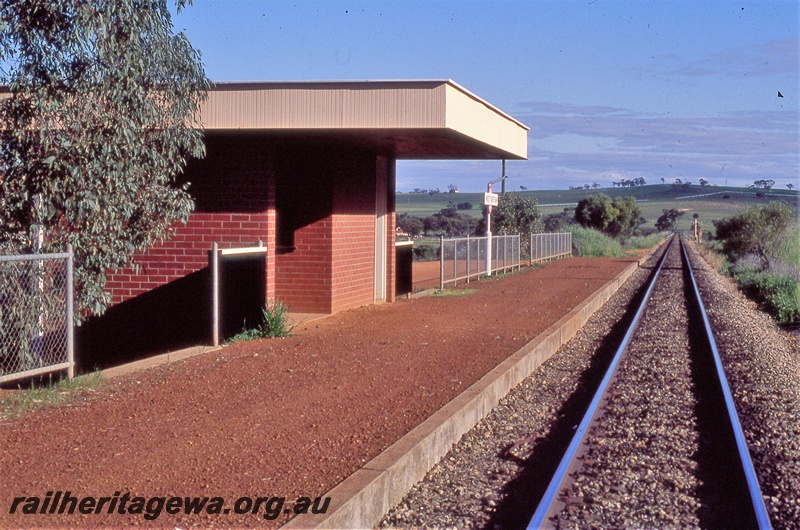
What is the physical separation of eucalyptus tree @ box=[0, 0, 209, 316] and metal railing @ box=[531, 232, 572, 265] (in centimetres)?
3287

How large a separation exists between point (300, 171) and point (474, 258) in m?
14.0

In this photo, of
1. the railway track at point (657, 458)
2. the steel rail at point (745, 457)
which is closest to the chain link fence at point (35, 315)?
the railway track at point (657, 458)

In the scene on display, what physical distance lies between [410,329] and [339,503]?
30.6 ft

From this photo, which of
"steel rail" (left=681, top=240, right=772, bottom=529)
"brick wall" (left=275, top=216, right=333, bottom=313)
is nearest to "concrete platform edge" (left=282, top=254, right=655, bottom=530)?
"steel rail" (left=681, top=240, right=772, bottom=529)

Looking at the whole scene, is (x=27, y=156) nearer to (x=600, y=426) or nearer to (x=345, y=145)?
(x=600, y=426)

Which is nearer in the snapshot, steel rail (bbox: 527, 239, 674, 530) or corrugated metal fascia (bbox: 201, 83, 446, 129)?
steel rail (bbox: 527, 239, 674, 530)

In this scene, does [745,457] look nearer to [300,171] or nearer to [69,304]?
[69,304]

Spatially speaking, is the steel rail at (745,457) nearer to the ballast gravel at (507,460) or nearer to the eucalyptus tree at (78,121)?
the ballast gravel at (507,460)

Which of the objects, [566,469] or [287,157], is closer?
[566,469]

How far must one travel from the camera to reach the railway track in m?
6.32

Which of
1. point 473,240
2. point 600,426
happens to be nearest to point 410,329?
point 600,426

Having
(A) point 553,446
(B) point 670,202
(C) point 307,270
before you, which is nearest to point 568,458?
(A) point 553,446

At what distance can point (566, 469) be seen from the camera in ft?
23.6

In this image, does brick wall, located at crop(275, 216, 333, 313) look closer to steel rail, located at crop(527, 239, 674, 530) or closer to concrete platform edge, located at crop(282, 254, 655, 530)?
concrete platform edge, located at crop(282, 254, 655, 530)
